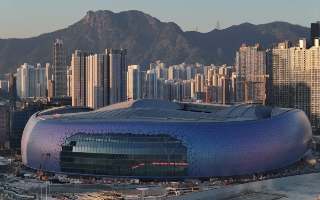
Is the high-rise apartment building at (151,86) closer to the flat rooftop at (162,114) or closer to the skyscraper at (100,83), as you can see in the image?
the skyscraper at (100,83)

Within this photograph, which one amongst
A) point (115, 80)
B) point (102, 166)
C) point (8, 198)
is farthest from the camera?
point (115, 80)

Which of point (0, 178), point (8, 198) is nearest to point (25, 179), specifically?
point (0, 178)

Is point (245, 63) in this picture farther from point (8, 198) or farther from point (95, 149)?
point (8, 198)

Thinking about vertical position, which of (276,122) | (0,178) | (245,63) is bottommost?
(0,178)

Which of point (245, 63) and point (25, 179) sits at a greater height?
point (245, 63)

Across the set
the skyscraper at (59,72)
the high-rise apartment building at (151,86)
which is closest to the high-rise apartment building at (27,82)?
the skyscraper at (59,72)

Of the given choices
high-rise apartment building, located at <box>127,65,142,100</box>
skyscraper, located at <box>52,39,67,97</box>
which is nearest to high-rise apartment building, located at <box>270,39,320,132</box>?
high-rise apartment building, located at <box>127,65,142,100</box>

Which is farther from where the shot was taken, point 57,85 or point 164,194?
point 57,85
